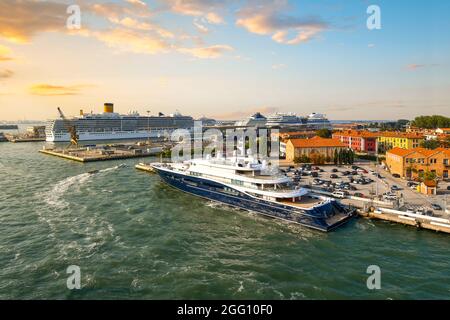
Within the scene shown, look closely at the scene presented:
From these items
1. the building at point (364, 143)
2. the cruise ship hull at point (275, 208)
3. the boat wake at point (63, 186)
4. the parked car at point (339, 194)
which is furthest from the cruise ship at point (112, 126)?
the parked car at point (339, 194)

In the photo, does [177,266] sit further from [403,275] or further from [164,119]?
[164,119]

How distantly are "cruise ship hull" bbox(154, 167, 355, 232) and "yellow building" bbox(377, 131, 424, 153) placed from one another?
47117 millimetres

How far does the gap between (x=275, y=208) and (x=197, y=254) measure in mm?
9934

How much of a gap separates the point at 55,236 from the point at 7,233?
435cm

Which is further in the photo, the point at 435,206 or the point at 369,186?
the point at 369,186

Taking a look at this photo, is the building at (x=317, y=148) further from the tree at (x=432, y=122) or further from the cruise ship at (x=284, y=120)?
the cruise ship at (x=284, y=120)

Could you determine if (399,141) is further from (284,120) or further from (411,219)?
(284,120)

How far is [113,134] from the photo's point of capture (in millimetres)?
127062

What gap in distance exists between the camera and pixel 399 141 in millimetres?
70188

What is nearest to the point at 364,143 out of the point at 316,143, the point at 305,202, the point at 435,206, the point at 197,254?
the point at 316,143

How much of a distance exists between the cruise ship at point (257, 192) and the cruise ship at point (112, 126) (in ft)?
304

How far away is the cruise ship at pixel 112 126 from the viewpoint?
117188 mm
